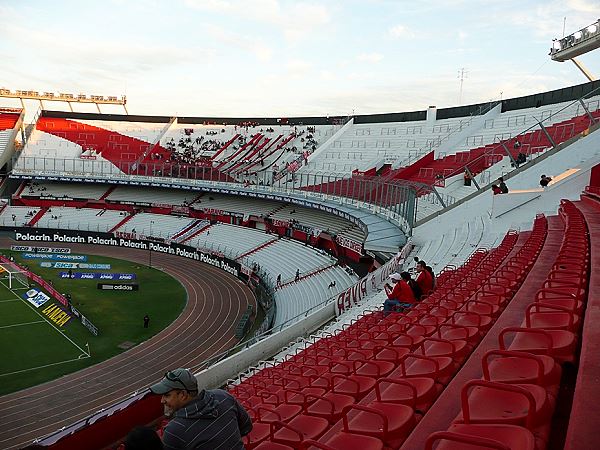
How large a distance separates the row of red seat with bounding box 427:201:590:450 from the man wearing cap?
Answer: 3.72ft

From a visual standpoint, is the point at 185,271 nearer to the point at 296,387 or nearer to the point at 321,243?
the point at 321,243

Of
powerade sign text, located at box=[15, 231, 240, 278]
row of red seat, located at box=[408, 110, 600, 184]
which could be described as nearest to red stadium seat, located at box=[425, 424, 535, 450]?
row of red seat, located at box=[408, 110, 600, 184]

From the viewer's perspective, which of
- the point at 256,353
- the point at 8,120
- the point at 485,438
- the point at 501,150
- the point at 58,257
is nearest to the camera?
the point at 485,438

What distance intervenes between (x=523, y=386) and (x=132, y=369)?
1701 centimetres

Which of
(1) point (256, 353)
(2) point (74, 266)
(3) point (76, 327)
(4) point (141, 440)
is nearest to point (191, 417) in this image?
(4) point (141, 440)

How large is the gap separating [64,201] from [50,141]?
9362mm

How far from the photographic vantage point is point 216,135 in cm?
5297

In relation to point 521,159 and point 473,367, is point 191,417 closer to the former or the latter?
point 473,367

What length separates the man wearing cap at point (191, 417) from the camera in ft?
8.70

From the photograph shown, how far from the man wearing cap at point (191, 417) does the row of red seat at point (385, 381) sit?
1.48ft

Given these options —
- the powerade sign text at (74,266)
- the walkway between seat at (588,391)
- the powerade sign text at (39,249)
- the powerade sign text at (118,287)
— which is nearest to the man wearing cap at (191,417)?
the walkway between seat at (588,391)

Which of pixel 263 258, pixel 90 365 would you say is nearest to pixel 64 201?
pixel 263 258

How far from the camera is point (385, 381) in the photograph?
3.46m

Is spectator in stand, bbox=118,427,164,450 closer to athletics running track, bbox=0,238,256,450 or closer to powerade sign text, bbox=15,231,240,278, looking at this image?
athletics running track, bbox=0,238,256,450
